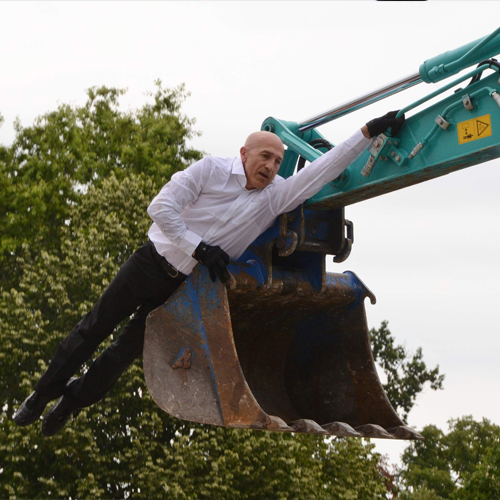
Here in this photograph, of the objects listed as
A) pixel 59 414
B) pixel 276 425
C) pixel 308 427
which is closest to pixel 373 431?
pixel 308 427

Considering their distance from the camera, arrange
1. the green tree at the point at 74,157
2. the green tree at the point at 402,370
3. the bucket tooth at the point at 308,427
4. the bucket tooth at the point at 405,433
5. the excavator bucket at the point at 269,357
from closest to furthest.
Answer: the bucket tooth at the point at 308,427
the excavator bucket at the point at 269,357
the bucket tooth at the point at 405,433
the green tree at the point at 74,157
the green tree at the point at 402,370

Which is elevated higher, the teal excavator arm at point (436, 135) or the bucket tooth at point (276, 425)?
the teal excavator arm at point (436, 135)

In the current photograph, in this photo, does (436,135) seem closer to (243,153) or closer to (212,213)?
(243,153)

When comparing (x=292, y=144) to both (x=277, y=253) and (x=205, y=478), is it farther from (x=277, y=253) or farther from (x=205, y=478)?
(x=205, y=478)

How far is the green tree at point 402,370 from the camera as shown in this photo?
3172cm

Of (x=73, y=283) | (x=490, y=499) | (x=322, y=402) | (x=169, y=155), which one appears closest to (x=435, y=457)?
(x=490, y=499)

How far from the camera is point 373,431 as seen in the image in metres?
4.89

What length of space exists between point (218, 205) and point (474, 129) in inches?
63.5

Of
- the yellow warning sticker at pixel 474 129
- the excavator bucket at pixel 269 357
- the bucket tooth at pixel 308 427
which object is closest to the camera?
the yellow warning sticker at pixel 474 129

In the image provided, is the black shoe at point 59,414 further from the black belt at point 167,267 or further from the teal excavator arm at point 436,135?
the teal excavator arm at point 436,135

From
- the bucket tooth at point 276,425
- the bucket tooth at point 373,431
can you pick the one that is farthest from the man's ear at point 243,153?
the bucket tooth at point 373,431

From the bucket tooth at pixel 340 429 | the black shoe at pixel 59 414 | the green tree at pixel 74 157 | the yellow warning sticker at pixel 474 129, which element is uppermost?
the green tree at pixel 74 157

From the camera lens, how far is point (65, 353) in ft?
17.8

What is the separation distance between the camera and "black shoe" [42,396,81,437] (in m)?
5.74
